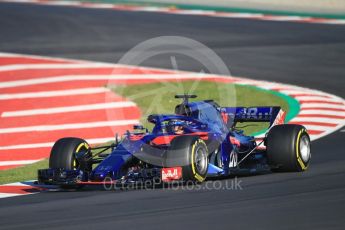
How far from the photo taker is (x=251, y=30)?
32969 mm

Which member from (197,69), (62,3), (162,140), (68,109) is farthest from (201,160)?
(62,3)

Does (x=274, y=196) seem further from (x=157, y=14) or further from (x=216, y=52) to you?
(x=157, y=14)

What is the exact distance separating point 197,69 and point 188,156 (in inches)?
561

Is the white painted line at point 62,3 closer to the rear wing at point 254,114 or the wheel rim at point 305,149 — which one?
the rear wing at point 254,114

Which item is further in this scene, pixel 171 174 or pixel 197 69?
pixel 197 69

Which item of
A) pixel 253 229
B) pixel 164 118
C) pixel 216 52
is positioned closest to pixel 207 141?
pixel 164 118

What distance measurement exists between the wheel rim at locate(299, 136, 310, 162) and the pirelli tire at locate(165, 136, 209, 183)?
77.4 inches

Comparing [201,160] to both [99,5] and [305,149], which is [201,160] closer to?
→ [305,149]

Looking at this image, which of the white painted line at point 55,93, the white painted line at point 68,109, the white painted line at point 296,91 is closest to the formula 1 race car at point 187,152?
the white painted line at point 68,109

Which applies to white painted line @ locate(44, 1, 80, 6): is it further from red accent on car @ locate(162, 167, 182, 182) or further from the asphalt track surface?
red accent on car @ locate(162, 167, 182, 182)

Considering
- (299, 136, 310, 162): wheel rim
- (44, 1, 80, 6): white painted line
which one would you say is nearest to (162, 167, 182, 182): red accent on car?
(299, 136, 310, 162): wheel rim

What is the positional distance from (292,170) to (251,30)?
729 inches

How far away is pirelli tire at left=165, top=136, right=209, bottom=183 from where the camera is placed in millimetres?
13461

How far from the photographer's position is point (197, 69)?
1085 inches
